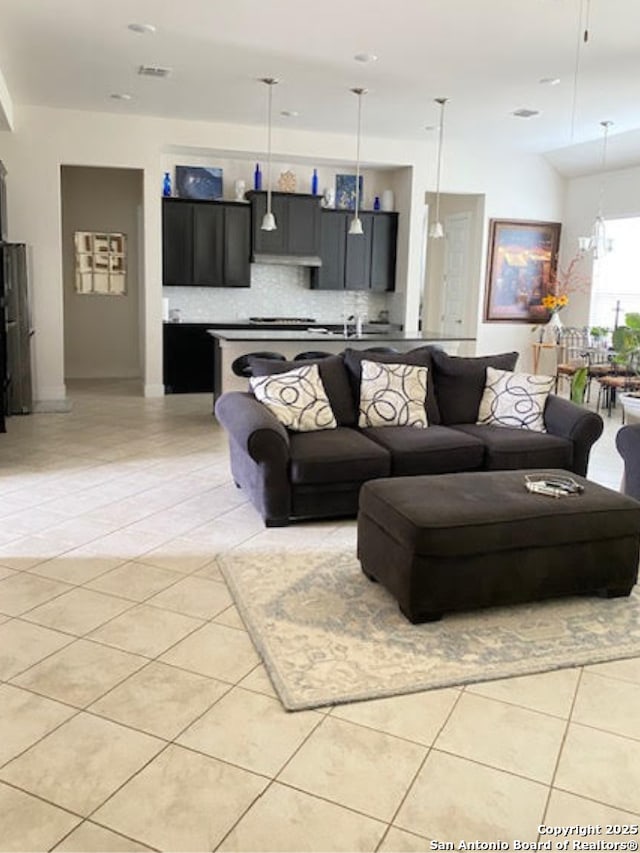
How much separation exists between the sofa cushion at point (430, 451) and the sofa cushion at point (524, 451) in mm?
67

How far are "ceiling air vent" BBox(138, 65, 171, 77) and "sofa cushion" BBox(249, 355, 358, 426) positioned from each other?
9.35 feet

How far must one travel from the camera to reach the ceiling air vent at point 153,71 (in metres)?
6.12

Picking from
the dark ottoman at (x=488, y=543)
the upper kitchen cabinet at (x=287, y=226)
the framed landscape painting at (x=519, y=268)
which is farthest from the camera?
the framed landscape painting at (x=519, y=268)

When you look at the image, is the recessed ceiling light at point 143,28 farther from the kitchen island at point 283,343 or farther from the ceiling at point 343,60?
the kitchen island at point 283,343

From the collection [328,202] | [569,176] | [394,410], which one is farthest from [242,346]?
[569,176]

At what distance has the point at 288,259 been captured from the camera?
901cm

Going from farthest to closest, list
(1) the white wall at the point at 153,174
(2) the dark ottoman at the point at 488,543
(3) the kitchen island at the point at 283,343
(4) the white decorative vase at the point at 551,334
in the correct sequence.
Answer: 1. (4) the white decorative vase at the point at 551,334
2. (1) the white wall at the point at 153,174
3. (3) the kitchen island at the point at 283,343
4. (2) the dark ottoman at the point at 488,543

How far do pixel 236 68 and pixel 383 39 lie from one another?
1364 mm

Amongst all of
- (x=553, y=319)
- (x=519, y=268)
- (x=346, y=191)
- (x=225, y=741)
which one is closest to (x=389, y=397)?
(x=225, y=741)

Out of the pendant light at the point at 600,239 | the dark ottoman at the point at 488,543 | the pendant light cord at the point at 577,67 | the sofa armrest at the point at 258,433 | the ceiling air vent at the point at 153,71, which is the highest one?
the pendant light cord at the point at 577,67

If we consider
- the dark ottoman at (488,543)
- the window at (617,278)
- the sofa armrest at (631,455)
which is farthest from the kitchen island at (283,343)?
the dark ottoman at (488,543)

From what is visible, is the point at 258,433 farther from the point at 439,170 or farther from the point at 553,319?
the point at 439,170

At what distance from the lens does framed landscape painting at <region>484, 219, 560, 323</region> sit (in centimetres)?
966

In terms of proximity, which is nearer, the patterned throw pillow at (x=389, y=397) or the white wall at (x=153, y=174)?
the patterned throw pillow at (x=389, y=397)
